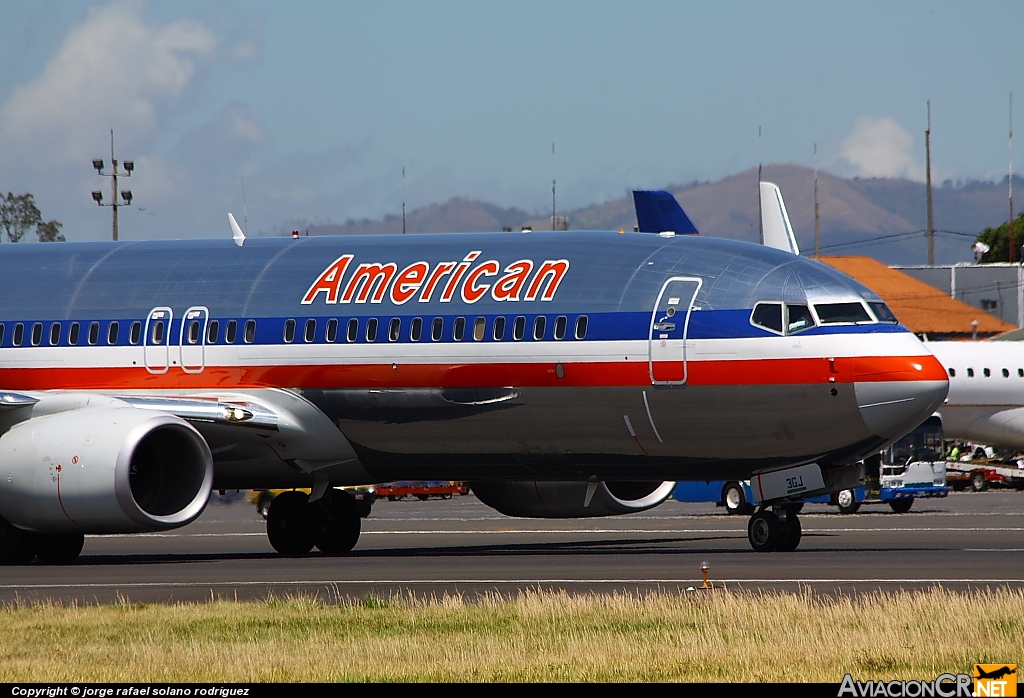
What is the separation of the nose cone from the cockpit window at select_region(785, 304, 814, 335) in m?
1.06

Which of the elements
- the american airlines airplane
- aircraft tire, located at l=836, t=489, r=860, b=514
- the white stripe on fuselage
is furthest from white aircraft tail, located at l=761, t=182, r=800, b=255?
the white stripe on fuselage

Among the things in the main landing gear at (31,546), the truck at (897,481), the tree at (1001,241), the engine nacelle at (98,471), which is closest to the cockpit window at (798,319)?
the engine nacelle at (98,471)

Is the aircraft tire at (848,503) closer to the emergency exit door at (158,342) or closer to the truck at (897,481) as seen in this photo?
the truck at (897,481)

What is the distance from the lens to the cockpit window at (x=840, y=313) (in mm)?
27156

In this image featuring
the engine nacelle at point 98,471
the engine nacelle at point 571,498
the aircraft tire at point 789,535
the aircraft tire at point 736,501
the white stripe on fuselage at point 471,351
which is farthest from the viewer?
the aircraft tire at point 736,501

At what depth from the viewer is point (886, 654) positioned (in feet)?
47.0

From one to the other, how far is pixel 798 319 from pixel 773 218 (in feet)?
61.4

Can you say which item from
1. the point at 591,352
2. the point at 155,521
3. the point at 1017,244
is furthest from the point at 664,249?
the point at 1017,244

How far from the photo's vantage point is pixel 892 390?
26500mm

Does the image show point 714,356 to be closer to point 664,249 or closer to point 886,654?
point 664,249

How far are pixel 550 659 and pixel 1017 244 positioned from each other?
459 feet

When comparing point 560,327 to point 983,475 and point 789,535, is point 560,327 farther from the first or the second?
point 983,475

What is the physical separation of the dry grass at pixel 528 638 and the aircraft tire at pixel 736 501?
3394 centimetres

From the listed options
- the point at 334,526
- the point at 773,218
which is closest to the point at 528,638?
the point at 334,526
